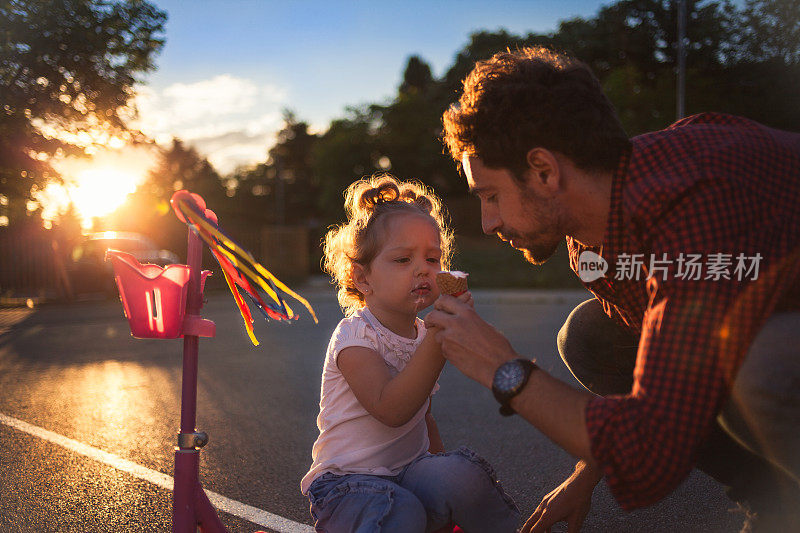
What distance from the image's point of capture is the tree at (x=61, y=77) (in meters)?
15.6

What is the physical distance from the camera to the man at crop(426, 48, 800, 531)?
1.43 m

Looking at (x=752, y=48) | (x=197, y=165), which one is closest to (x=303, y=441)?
(x=752, y=48)

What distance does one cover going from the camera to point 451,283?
1.88m

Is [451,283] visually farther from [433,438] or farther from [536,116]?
[433,438]

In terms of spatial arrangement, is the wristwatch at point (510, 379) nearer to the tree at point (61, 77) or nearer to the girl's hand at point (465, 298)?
the girl's hand at point (465, 298)

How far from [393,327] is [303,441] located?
1735 mm

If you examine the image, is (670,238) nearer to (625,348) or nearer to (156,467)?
(625,348)

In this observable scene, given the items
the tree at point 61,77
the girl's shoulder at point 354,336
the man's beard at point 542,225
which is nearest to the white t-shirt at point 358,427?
the girl's shoulder at point 354,336

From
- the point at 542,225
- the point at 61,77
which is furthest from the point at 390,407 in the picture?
the point at 61,77

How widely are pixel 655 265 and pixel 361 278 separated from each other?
1176 mm

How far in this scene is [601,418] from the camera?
56.6 inches

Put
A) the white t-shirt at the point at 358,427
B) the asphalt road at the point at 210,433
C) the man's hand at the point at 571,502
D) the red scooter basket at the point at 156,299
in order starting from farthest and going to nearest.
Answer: the asphalt road at the point at 210,433
the man's hand at the point at 571,502
the white t-shirt at the point at 358,427
the red scooter basket at the point at 156,299

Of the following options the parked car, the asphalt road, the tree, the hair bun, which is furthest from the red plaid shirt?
the tree

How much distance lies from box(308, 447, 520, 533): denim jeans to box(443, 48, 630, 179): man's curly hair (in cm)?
94
